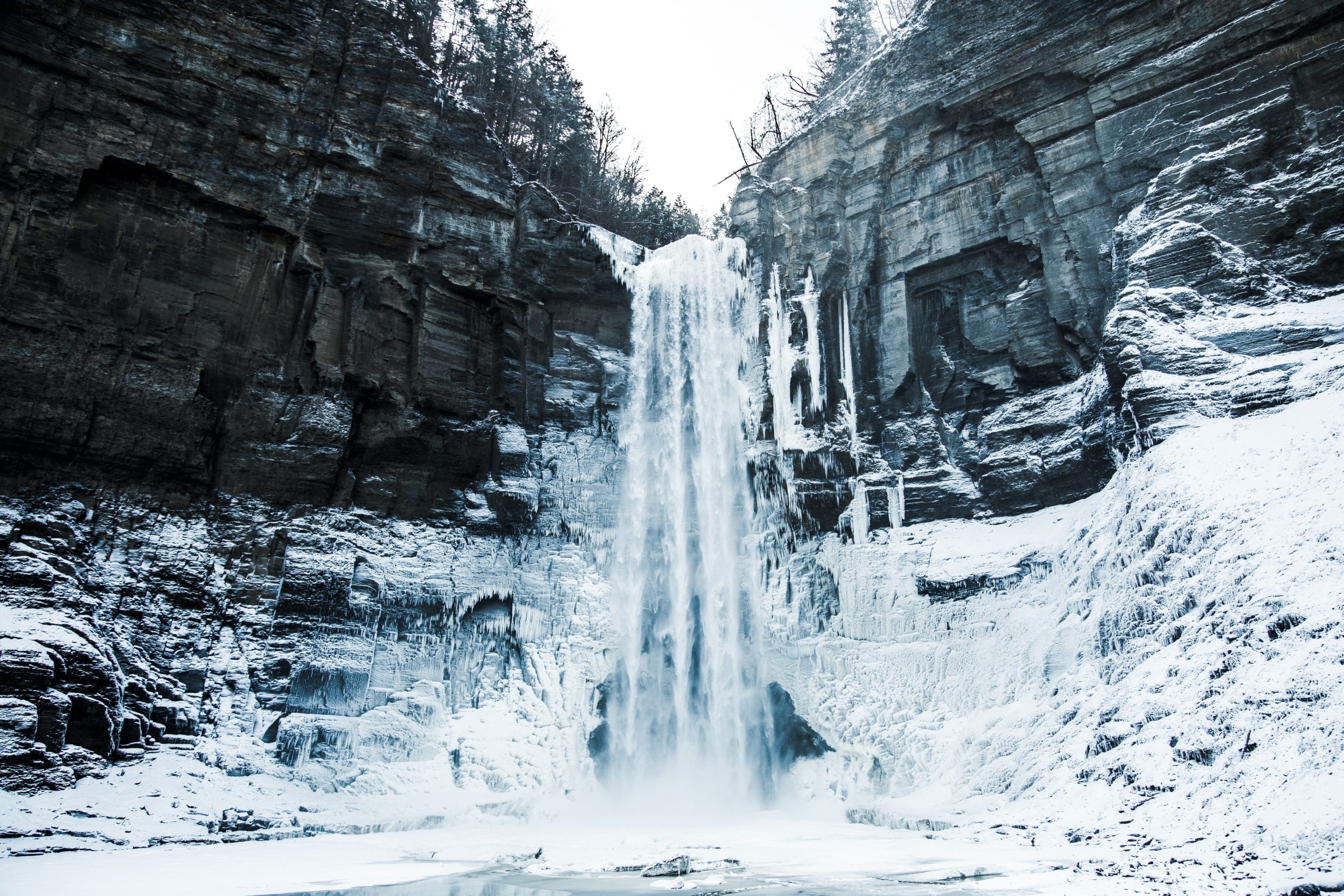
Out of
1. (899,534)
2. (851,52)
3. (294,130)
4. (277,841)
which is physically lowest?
(277,841)

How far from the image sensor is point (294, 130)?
17.4m

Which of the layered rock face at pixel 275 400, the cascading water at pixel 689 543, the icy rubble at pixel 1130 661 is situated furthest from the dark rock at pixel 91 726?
the icy rubble at pixel 1130 661

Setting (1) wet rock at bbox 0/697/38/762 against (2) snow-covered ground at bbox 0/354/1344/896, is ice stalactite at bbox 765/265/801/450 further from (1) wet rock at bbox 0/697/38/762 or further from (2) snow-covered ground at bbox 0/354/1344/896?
(1) wet rock at bbox 0/697/38/762

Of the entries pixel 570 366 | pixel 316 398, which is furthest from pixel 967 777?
pixel 316 398

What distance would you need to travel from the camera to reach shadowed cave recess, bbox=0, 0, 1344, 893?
12688 millimetres

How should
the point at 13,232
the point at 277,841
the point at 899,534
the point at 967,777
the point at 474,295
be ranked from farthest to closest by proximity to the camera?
the point at 474,295, the point at 899,534, the point at 13,232, the point at 967,777, the point at 277,841

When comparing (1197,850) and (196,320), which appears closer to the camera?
(1197,850)

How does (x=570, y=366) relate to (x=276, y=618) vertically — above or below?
above

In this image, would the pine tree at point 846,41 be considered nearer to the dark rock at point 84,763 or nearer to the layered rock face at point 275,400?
the layered rock face at point 275,400

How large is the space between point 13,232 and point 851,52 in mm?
27724

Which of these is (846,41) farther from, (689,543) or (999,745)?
(999,745)

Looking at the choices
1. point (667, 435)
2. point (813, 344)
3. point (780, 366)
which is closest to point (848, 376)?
point (813, 344)

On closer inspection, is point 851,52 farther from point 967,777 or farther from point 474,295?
point 967,777

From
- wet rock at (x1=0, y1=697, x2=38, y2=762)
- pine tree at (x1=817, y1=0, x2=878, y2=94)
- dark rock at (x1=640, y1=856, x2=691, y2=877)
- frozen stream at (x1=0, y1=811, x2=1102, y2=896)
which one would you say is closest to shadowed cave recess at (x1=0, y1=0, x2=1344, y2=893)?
wet rock at (x1=0, y1=697, x2=38, y2=762)
